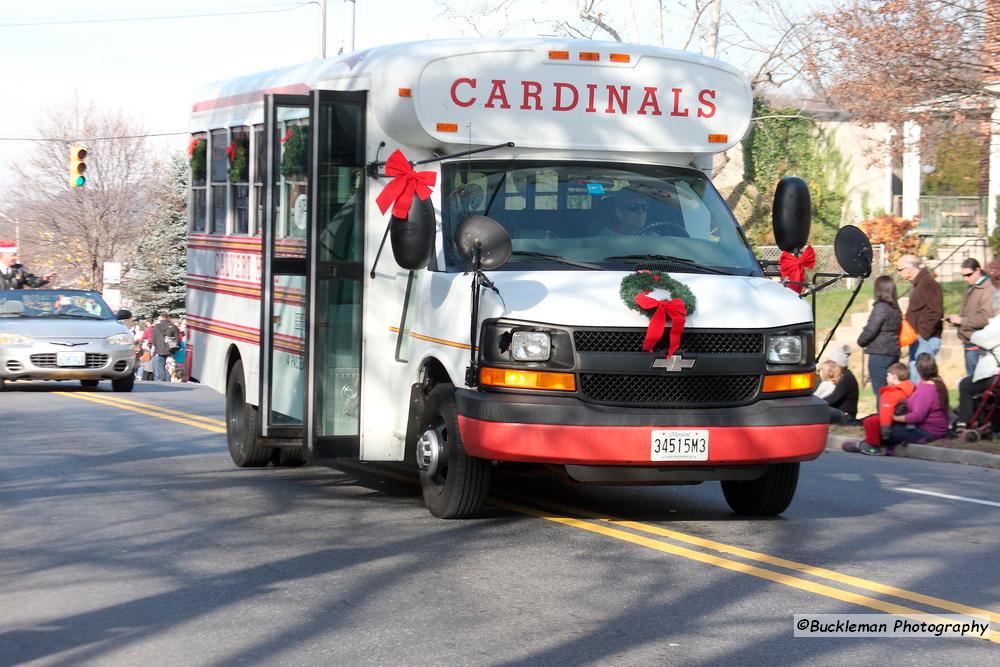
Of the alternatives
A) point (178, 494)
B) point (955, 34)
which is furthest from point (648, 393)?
point (955, 34)

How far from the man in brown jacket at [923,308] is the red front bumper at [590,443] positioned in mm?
8987

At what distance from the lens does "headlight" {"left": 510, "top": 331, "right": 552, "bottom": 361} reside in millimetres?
8172

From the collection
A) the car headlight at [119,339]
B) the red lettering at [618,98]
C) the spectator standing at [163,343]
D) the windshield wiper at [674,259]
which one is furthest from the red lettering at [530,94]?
the spectator standing at [163,343]

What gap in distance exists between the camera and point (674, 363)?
8.25 metres

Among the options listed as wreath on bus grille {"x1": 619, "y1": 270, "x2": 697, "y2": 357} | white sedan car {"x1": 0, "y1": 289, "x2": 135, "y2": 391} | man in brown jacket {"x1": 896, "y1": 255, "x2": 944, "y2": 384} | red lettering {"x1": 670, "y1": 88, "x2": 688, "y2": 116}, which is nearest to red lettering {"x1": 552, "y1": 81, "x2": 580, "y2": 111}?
red lettering {"x1": 670, "y1": 88, "x2": 688, "y2": 116}

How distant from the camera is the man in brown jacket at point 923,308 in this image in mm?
16969

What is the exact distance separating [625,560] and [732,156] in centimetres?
3321

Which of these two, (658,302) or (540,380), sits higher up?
(658,302)

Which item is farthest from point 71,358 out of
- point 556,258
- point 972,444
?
point 556,258

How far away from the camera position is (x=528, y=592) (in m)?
7.02

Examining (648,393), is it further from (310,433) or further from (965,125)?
(965,125)

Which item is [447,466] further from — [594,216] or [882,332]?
[882,332]

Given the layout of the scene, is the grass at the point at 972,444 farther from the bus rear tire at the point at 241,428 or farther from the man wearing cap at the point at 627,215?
the bus rear tire at the point at 241,428

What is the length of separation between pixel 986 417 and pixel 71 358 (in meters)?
12.8
